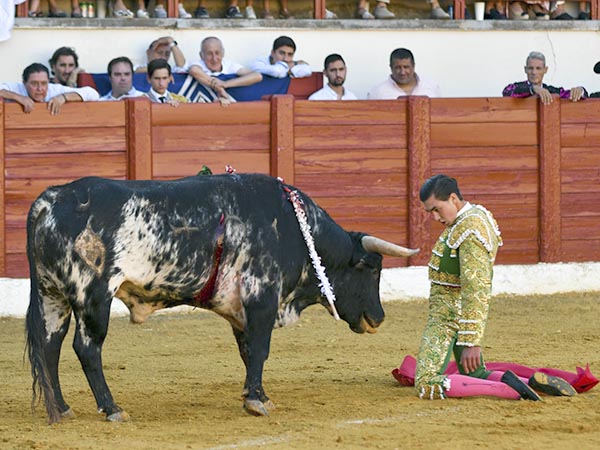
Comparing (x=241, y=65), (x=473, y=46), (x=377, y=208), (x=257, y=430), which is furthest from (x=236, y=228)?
(x=473, y=46)

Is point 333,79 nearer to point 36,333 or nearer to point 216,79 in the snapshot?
point 216,79

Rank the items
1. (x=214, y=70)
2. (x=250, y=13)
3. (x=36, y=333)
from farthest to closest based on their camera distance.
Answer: (x=250, y=13) → (x=214, y=70) → (x=36, y=333)

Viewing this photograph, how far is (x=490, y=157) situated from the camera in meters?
10.7

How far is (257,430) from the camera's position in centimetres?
546

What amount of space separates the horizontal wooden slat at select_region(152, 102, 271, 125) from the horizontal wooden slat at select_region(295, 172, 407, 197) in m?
0.58

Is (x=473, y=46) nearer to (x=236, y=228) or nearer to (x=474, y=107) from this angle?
(x=474, y=107)

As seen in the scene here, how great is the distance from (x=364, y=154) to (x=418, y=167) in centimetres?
45

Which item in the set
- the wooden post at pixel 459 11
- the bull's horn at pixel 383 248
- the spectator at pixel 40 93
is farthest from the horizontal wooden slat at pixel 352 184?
the bull's horn at pixel 383 248

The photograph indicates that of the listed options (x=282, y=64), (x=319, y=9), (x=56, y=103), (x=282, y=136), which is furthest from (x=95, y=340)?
(x=319, y=9)

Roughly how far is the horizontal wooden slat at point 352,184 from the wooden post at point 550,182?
4.04ft

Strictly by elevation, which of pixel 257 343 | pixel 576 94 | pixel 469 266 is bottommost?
pixel 257 343

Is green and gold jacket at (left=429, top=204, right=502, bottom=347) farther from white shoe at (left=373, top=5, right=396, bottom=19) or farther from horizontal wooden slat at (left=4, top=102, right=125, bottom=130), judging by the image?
white shoe at (left=373, top=5, right=396, bottom=19)

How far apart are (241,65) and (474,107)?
2.09 meters

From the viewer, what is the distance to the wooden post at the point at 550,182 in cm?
1076
